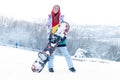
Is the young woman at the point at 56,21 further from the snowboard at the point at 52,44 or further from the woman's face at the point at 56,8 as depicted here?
the snowboard at the point at 52,44

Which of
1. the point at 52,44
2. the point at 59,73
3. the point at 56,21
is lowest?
the point at 59,73

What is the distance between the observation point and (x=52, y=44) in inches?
379

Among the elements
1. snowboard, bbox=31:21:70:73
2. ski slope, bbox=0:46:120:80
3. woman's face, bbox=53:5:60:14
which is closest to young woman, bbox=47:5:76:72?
woman's face, bbox=53:5:60:14

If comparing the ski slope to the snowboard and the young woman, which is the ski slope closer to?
the snowboard

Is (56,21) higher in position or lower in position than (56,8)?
lower

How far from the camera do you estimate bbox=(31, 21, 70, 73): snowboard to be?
31.2 ft

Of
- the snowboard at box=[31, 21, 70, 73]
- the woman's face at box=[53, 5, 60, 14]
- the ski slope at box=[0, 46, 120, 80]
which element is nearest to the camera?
the ski slope at box=[0, 46, 120, 80]

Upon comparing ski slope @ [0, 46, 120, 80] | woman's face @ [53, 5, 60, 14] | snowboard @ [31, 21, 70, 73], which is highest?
woman's face @ [53, 5, 60, 14]

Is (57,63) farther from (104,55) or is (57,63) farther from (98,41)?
(98,41)

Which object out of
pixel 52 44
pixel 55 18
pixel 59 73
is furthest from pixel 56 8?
pixel 59 73

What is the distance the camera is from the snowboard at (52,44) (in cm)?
951

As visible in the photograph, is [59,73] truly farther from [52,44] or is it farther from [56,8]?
[56,8]

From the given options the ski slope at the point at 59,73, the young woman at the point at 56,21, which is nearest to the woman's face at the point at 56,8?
the young woman at the point at 56,21

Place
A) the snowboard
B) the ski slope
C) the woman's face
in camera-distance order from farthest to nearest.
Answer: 1. the snowboard
2. the woman's face
3. the ski slope
